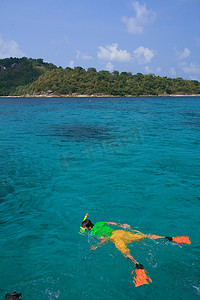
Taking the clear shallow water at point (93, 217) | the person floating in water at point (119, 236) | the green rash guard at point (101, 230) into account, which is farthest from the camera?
the green rash guard at point (101, 230)

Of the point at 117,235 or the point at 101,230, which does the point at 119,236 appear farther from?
the point at 101,230

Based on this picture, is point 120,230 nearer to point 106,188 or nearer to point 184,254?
point 184,254

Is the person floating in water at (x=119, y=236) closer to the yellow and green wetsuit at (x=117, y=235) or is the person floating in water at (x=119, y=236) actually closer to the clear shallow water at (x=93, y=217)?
the yellow and green wetsuit at (x=117, y=235)

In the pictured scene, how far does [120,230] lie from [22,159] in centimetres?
984

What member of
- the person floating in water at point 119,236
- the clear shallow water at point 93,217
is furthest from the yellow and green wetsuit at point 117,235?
the clear shallow water at point 93,217

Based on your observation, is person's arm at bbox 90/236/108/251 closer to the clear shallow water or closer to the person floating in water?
the person floating in water

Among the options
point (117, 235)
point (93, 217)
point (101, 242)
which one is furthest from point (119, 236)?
point (93, 217)

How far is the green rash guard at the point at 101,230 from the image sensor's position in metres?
6.95

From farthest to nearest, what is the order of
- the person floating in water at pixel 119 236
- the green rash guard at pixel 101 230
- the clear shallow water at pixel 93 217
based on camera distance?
the green rash guard at pixel 101 230, the person floating in water at pixel 119 236, the clear shallow water at pixel 93 217

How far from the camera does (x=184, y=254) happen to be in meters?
6.26

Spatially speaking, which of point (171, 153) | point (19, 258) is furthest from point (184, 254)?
point (171, 153)

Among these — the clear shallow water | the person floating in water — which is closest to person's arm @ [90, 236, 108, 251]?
the person floating in water

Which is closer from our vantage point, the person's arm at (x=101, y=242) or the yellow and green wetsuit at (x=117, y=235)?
the person's arm at (x=101, y=242)

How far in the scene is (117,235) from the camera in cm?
693
